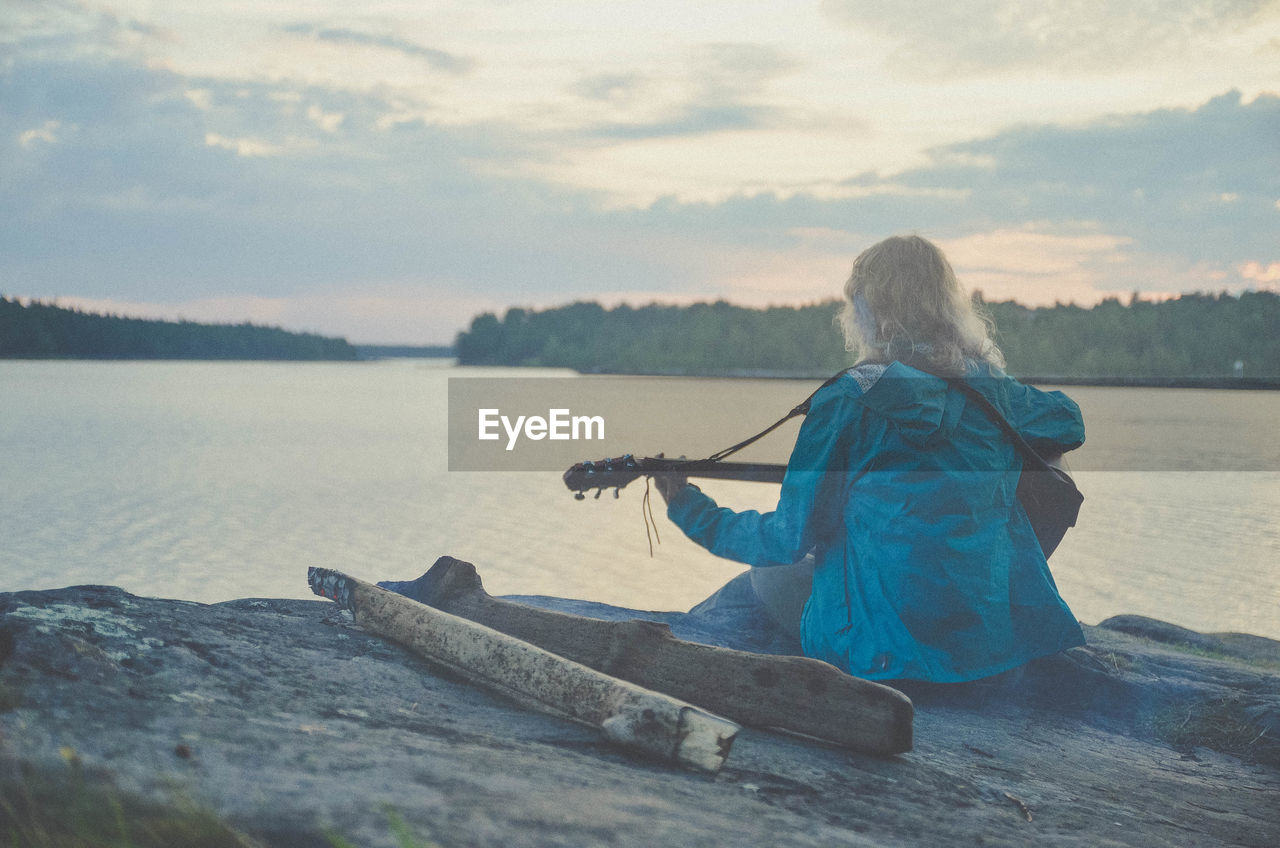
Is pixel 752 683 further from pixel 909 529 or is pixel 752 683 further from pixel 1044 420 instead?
pixel 1044 420

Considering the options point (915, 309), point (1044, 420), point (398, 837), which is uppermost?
point (915, 309)

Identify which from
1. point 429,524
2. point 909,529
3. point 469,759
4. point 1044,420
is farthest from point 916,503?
point 429,524

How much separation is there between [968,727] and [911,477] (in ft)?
3.41

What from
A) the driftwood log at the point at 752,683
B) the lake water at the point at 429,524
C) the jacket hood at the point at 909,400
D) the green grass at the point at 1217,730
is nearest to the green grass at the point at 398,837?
the driftwood log at the point at 752,683

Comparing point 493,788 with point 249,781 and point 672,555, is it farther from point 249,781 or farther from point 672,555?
point 672,555

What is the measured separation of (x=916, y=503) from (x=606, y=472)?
1.34 m

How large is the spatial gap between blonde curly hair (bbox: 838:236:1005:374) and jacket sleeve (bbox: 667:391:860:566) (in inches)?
15.2

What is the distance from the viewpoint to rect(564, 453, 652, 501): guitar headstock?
13.7 ft

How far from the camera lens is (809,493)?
3639mm

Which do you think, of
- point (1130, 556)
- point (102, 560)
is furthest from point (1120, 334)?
point (102, 560)

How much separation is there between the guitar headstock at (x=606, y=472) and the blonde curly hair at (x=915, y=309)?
1.08 metres

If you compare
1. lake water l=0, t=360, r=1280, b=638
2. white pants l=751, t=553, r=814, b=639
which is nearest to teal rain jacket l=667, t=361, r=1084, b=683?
white pants l=751, t=553, r=814, b=639

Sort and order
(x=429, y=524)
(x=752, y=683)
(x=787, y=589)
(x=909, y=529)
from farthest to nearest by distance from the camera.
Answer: (x=429, y=524) < (x=787, y=589) < (x=909, y=529) < (x=752, y=683)

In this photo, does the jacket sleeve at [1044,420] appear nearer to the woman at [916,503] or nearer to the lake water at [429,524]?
the woman at [916,503]
